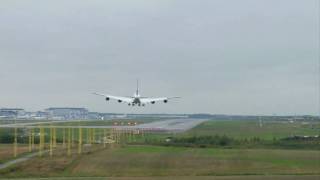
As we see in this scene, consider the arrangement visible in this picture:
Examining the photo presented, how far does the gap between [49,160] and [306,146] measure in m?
42.7

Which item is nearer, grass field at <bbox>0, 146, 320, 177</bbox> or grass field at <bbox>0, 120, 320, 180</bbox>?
grass field at <bbox>0, 120, 320, 180</bbox>

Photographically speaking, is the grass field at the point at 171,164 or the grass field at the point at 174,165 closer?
the grass field at the point at 174,165

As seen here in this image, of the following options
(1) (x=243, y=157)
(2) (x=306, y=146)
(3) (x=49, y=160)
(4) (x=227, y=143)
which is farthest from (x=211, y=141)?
(3) (x=49, y=160)

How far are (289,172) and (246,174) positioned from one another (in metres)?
5.21

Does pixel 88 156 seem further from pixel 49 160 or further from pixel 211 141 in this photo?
pixel 211 141

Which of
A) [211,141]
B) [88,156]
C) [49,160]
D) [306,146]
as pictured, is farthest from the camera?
[211,141]

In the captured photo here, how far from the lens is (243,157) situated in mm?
73750

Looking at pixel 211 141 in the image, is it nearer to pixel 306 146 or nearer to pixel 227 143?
pixel 227 143

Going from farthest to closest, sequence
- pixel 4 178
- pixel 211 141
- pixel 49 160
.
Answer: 1. pixel 211 141
2. pixel 49 160
3. pixel 4 178

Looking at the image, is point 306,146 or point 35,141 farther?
point 35,141

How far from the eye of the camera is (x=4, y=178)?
2295 inches

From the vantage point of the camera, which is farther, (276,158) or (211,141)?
(211,141)

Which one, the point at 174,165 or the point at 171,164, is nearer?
the point at 174,165

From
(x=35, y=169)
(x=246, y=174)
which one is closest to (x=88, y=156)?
(x=35, y=169)
